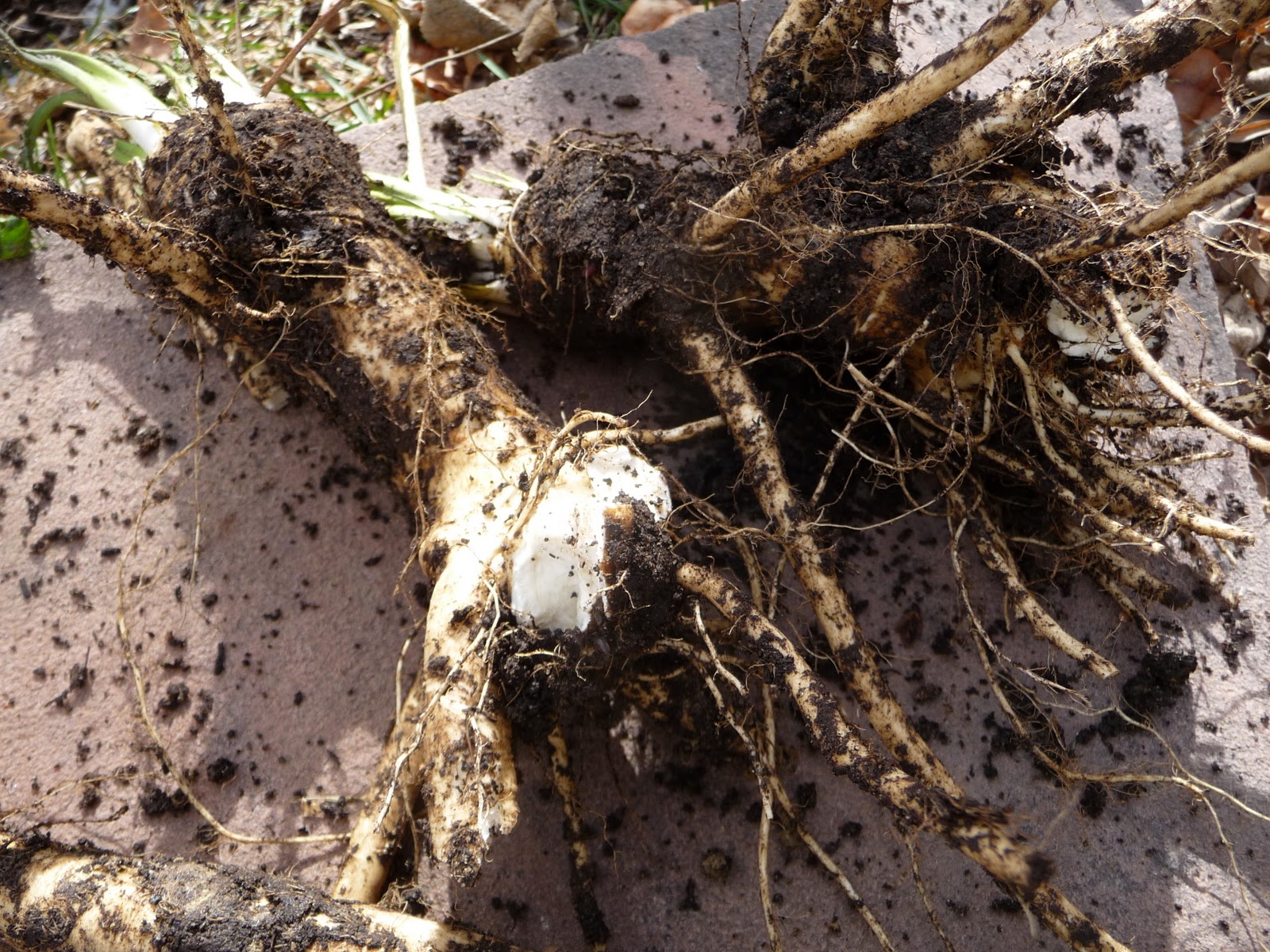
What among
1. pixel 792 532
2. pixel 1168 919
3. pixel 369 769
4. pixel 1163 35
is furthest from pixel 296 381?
pixel 1168 919

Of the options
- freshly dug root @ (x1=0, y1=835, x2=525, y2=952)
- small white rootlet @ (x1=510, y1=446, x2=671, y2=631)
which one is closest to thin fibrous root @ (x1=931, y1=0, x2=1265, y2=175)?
small white rootlet @ (x1=510, y1=446, x2=671, y2=631)

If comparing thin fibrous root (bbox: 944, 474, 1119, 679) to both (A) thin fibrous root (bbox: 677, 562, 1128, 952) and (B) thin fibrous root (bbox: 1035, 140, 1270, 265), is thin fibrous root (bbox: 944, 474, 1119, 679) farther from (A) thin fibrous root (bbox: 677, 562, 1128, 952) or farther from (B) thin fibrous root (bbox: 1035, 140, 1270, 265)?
(B) thin fibrous root (bbox: 1035, 140, 1270, 265)

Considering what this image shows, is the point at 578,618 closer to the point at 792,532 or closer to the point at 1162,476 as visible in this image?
the point at 792,532

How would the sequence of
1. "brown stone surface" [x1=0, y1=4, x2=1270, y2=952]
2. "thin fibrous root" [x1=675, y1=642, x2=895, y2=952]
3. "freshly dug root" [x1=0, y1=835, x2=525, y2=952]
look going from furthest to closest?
"brown stone surface" [x1=0, y1=4, x2=1270, y2=952] < "thin fibrous root" [x1=675, y1=642, x2=895, y2=952] < "freshly dug root" [x1=0, y1=835, x2=525, y2=952]

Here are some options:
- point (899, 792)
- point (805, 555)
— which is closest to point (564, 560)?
point (805, 555)

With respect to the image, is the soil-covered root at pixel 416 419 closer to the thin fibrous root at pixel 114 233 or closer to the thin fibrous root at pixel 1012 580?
the thin fibrous root at pixel 114 233

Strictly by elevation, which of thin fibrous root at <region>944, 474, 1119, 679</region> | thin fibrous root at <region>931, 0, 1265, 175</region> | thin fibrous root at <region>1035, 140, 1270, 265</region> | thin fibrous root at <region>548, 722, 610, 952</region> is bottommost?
thin fibrous root at <region>548, 722, 610, 952</region>
